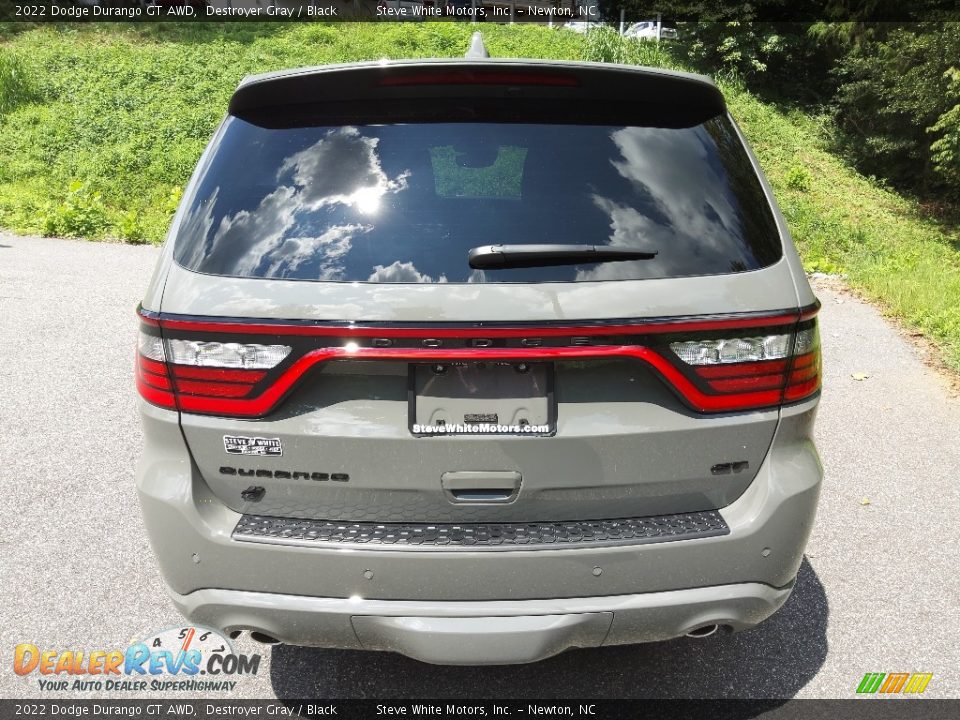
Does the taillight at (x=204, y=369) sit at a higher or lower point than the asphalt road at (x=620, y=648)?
higher

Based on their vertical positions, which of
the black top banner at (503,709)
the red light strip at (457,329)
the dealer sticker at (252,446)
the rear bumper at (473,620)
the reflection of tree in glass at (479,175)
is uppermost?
the reflection of tree in glass at (479,175)

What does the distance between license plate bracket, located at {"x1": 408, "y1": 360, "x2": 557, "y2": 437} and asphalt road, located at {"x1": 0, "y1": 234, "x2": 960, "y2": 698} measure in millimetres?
1182

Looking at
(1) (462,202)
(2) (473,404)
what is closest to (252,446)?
(2) (473,404)

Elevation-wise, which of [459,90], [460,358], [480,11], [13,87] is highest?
[459,90]

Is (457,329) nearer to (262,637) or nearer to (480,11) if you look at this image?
(262,637)

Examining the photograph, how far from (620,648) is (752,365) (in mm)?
1387

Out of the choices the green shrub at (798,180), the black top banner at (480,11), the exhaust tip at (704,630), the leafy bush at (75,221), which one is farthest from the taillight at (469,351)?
the black top banner at (480,11)

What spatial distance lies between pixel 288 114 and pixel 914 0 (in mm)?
21854

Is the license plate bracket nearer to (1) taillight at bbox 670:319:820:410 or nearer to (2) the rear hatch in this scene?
(2) the rear hatch

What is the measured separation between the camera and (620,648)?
9.53 ft

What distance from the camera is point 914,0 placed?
1922 centimetres

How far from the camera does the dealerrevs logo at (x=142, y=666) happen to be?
2742 mm

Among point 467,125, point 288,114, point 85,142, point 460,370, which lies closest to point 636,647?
point 460,370

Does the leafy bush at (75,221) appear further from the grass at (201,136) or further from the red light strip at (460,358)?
the red light strip at (460,358)
